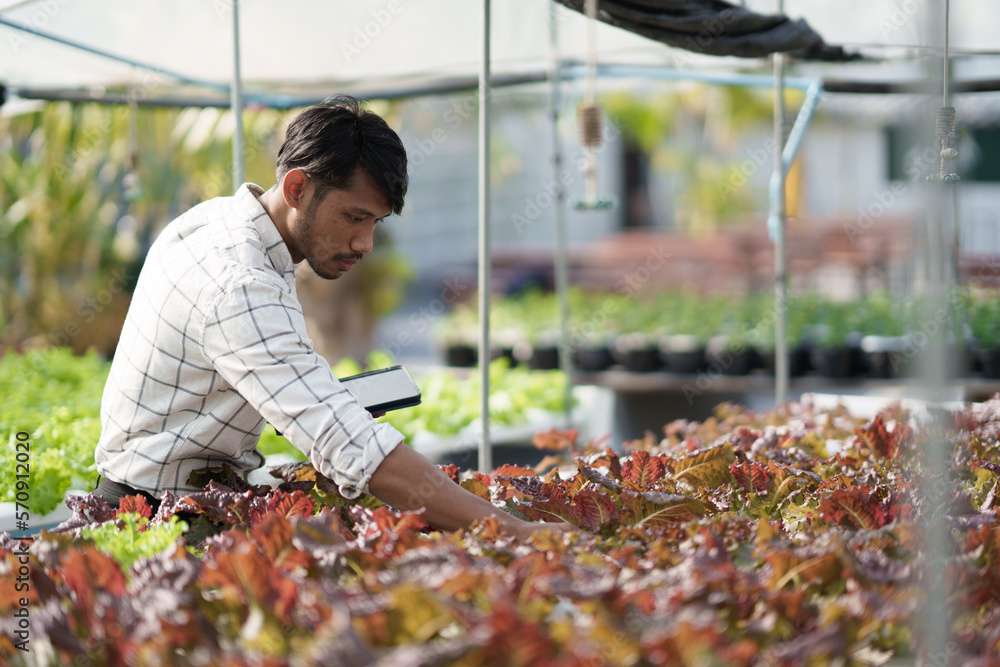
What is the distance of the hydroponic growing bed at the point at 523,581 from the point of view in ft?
4.09

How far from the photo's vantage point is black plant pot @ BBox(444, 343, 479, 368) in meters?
7.71

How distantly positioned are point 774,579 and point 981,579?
371 millimetres

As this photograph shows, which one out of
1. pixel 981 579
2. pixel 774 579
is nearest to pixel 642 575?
pixel 774 579

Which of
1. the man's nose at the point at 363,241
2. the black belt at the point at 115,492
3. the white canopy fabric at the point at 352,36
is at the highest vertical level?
the white canopy fabric at the point at 352,36

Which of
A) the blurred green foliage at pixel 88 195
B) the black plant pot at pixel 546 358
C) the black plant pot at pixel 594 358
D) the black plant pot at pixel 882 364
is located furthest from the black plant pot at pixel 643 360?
the blurred green foliage at pixel 88 195

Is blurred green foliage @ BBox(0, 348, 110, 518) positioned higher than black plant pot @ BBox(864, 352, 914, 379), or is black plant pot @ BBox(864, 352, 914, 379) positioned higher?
blurred green foliage @ BBox(0, 348, 110, 518)

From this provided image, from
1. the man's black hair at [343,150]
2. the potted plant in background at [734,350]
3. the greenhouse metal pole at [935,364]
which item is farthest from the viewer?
the potted plant in background at [734,350]

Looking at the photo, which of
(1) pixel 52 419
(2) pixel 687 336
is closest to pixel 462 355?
(2) pixel 687 336

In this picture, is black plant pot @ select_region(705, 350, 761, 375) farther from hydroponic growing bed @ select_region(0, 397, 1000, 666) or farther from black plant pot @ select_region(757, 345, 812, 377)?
hydroponic growing bed @ select_region(0, 397, 1000, 666)

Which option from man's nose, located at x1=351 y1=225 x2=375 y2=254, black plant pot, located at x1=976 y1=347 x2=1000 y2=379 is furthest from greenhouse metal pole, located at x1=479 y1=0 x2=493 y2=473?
black plant pot, located at x1=976 y1=347 x2=1000 y2=379

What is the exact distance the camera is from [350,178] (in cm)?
209

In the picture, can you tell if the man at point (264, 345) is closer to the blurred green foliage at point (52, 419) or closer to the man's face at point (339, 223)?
the man's face at point (339, 223)

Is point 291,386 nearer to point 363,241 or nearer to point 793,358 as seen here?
point 363,241

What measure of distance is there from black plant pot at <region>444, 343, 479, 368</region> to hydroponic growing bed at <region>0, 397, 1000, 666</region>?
18.0 feet
